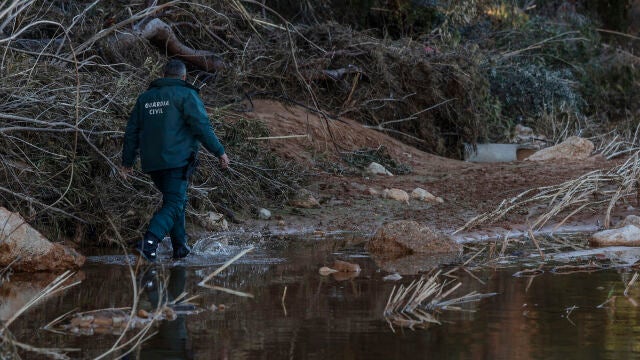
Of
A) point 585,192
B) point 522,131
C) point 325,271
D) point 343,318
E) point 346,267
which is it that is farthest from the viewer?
point 522,131

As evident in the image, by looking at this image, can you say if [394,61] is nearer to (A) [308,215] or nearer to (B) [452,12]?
(B) [452,12]

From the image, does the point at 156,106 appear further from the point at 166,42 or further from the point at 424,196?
the point at 424,196

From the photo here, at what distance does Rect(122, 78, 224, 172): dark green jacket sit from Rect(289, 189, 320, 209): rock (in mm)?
3794

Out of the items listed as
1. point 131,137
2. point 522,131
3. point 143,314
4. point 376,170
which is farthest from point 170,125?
point 522,131

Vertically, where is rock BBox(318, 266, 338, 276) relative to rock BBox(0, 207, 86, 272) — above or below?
below

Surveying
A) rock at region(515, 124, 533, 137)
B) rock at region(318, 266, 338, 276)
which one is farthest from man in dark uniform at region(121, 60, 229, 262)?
rock at region(515, 124, 533, 137)

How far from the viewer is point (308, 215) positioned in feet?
40.1

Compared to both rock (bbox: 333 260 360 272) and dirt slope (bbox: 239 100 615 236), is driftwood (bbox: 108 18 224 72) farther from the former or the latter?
rock (bbox: 333 260 360 272)

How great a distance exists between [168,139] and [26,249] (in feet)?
4.56

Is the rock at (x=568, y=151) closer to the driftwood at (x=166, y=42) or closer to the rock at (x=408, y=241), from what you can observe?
the driftwood at (x=166, y=42)

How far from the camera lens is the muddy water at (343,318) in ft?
17.2

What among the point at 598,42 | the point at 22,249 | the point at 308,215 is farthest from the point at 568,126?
the point at 22,249

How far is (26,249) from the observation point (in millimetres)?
8188

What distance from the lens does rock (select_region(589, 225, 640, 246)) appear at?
9664 millimetres
